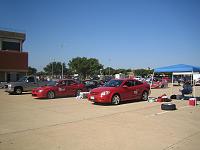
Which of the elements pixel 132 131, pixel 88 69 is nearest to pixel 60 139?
pixel 132 131

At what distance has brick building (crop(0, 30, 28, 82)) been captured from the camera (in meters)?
44.2

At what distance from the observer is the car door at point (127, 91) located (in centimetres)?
1542

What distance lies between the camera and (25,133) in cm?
Answer: 764

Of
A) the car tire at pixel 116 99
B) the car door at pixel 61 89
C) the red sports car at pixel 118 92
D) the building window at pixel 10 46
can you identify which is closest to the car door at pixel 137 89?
the red sports car at pixel 118 92

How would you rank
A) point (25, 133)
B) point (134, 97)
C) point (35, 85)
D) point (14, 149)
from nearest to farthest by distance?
point (14, 149) < point (25, 133) < point (134, 97) < point (35, 85)

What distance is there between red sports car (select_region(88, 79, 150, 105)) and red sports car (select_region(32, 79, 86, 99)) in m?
4.66

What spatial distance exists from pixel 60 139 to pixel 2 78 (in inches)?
1583

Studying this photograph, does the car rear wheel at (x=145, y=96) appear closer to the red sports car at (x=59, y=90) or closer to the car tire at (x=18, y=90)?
the red sports car at (x=59, y=90)

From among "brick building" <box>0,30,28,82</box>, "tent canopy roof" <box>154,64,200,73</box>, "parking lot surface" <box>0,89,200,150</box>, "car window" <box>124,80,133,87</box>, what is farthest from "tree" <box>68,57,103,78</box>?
"parking lot surface" <box>0,89,200,150</box>

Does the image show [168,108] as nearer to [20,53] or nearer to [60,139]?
[60,139]

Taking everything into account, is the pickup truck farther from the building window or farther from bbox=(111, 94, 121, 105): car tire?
the building window

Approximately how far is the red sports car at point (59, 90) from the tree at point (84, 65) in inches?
2548

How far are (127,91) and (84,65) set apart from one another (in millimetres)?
70308

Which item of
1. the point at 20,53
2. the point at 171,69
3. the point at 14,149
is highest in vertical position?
the point at 20,53
